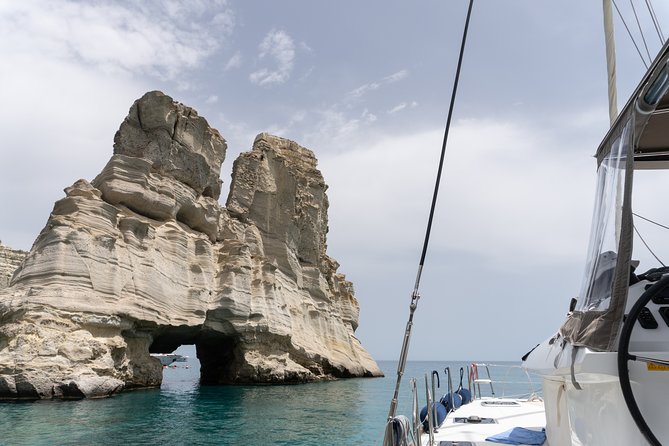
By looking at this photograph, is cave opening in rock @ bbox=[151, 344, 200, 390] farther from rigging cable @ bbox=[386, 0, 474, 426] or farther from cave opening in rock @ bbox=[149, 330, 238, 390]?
rigging cable @ bbox=[386, 0, 474, 426]

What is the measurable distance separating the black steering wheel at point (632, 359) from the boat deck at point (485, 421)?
138 inches

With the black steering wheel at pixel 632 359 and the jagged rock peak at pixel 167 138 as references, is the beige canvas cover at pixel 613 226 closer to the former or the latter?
the black steering wheel at pixel 632 359

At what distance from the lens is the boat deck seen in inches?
261

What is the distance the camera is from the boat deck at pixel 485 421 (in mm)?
6617

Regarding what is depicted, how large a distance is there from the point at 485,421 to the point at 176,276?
86.0 feet

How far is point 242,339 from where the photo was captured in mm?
35062

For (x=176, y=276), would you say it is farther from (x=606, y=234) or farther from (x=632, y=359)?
(x=632, y=359)

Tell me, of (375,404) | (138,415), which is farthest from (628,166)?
(375,404)

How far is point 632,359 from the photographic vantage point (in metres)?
3.02

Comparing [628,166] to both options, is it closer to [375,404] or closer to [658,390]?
[658,390]

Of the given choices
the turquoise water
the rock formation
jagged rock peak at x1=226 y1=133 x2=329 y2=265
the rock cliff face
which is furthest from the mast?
the rock formation

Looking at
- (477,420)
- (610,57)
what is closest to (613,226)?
(610,57)

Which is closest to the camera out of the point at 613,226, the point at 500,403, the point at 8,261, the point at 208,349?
the point at 613,226

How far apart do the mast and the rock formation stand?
57557mm
